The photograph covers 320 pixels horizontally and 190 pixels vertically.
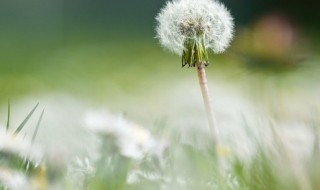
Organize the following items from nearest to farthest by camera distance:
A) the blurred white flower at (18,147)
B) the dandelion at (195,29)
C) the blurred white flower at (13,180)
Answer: the blurred white flower at (13,180) → the blurred white flower at (18,147) → the dandelion at (195,29)

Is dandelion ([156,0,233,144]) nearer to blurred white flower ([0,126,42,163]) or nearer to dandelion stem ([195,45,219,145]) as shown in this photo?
dandelion stem ([195,45,219,145])

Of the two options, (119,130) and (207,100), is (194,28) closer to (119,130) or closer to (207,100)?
(207,100)

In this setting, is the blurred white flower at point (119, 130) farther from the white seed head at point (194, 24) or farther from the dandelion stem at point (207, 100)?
the white seed head at point (194, 24)

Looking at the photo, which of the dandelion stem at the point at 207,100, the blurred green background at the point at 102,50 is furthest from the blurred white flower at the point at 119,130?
the blurred green background at the point at 102,50

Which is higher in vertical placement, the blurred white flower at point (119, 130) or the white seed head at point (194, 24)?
the white seed head at point (194, 24)

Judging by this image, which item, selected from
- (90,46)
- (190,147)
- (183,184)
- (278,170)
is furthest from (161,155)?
(90,46)

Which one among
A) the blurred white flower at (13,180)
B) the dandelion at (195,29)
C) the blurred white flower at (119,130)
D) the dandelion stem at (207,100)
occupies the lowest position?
the blurred white flower at (13,180)
